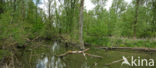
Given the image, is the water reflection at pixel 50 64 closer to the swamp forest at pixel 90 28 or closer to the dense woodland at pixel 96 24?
the swamp forest at pixel 90 28

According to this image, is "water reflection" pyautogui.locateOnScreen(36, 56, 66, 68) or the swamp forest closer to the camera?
"water reflection" pyautogui.locateOnScreen(36, 56, 66, 68)

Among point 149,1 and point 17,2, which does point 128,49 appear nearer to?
point 149,1

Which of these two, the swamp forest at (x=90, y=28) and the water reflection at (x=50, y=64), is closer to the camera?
the water reflection at (x=50, y=64)

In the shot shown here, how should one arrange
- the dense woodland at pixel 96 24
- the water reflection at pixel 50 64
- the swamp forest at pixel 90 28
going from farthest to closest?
the dense woodland at pixel 96 24
the swamp forest at pixel 90 28
the water reflection at pixel 50 64

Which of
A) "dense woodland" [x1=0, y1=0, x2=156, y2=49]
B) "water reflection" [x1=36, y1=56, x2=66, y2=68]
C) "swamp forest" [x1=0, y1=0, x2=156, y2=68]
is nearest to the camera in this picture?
"water reflection" [x1=36, y1=56, x2=66, y2=68]

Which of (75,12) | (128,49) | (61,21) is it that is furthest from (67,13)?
(128,49)

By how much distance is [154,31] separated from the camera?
24500mm

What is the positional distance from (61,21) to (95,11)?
31.8ft

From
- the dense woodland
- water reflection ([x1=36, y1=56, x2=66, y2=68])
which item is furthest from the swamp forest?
water reflection ([x1=36, y1=56, x2=66, y2=68])

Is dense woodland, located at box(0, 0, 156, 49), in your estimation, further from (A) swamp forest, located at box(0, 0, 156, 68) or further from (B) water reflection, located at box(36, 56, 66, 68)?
(B) water reflection, located at box(36, 56, 66, 68)

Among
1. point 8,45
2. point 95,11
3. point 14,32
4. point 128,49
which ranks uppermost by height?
point 95,11

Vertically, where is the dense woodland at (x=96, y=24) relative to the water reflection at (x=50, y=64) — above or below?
above

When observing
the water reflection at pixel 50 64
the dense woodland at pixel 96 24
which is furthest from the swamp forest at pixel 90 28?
the water reflection at pixel 50 64

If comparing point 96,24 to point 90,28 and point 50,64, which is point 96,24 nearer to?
point 90,28
